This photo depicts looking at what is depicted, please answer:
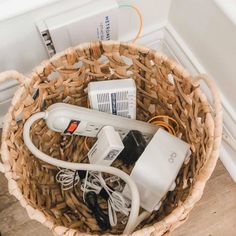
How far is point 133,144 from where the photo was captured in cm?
80

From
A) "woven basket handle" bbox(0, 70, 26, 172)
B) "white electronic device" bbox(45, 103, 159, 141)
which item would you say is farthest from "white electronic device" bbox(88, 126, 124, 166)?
"woven basket handle" bbox(0, 70, 26, 172)

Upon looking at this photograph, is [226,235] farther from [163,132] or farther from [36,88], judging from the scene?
[36,88]

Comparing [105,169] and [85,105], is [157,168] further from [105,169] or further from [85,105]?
[85,105]

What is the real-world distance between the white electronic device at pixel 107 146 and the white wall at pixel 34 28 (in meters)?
0.23

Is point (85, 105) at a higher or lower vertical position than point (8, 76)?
lower

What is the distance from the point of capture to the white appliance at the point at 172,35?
0.78 metres

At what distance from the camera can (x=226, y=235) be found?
90 centimetres

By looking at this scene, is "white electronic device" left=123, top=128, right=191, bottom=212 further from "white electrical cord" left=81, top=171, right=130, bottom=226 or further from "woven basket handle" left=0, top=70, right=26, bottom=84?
"woven basket handle" left=0, top=70, right=26, bottom=84

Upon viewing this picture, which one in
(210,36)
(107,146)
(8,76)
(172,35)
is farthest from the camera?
(172,35)

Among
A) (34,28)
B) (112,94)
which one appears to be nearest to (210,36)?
(112,94)

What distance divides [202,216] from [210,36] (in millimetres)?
396

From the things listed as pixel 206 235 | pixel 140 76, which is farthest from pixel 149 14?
pixel 206 235

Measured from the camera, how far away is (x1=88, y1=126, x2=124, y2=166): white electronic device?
0.76 m

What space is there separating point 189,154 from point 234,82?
0.19m
